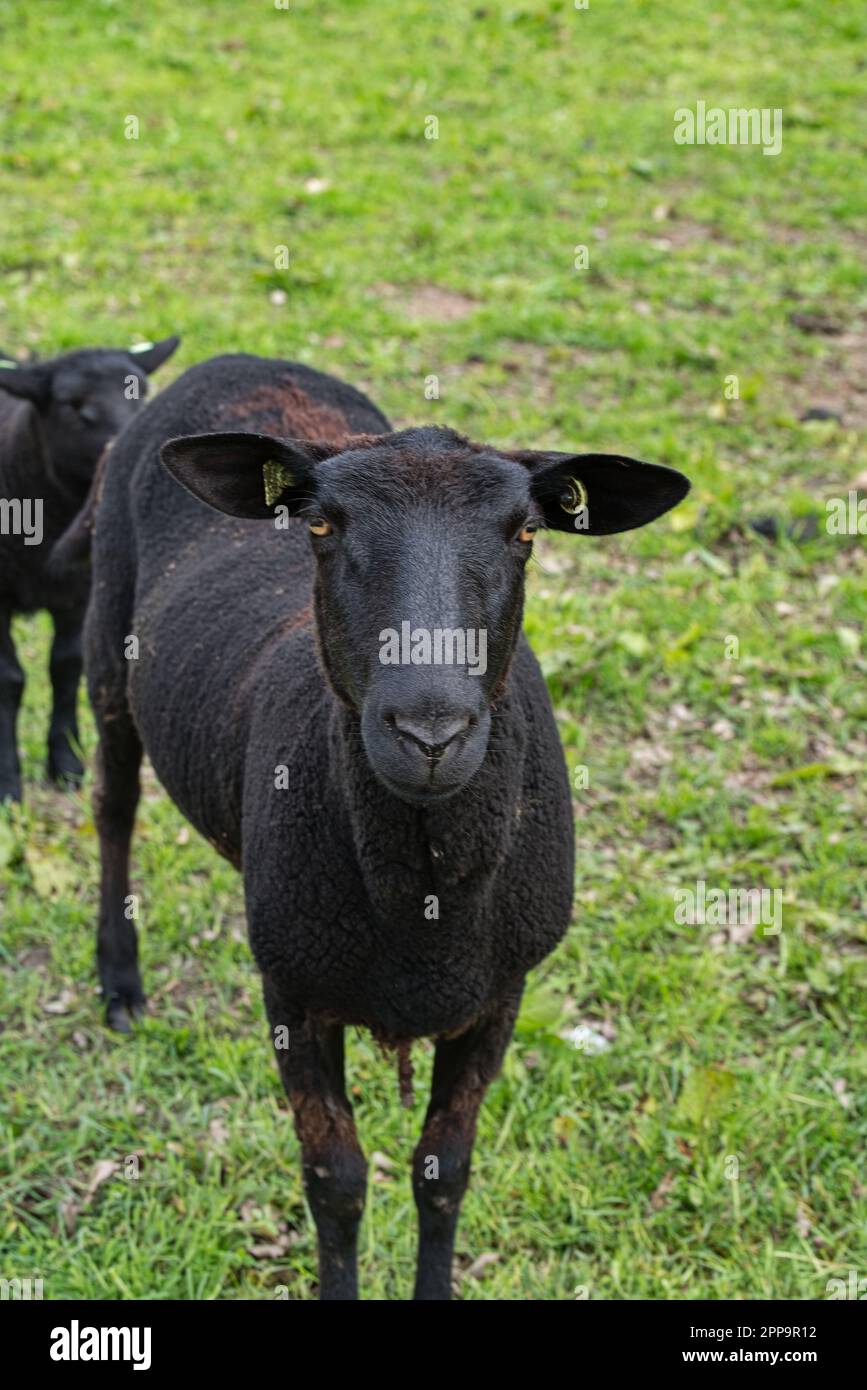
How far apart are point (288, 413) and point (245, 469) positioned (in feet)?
3.30

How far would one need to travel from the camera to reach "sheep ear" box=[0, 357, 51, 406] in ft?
18.9

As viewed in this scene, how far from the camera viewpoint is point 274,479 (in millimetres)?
3199

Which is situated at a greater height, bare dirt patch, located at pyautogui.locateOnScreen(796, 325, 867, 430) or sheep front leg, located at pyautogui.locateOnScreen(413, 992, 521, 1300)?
bare dirt patch, located at pyautogui.locateOnScreen(796, 325, 867, 430)

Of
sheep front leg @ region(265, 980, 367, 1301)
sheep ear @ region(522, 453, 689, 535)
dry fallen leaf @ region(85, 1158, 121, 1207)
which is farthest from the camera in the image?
dry fallen leaf @ region(85, 1158, 121, 1207)

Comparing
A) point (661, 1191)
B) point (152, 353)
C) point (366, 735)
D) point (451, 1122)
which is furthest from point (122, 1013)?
point (152, 353)

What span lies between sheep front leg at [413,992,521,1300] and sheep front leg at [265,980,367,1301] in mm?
171

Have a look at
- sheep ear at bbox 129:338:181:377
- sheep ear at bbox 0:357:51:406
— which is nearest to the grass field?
sheep ear at bbox 0:357:51:406

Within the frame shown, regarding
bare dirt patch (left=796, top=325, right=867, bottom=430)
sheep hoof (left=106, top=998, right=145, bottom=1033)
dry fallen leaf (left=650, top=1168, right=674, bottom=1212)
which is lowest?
dry fallen leaf (left=650, top=1168, right=674, bottom=1212)

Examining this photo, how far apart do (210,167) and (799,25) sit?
5.88m

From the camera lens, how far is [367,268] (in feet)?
32.2

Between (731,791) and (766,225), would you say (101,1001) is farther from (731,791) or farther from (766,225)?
(766,225)

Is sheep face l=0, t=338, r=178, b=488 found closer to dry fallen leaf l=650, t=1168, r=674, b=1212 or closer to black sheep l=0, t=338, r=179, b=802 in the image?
black sheep l=0, t=338, r=179, b=802

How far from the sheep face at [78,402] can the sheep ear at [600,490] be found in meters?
3.05

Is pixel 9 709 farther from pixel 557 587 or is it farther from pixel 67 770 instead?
pixel 557 587
